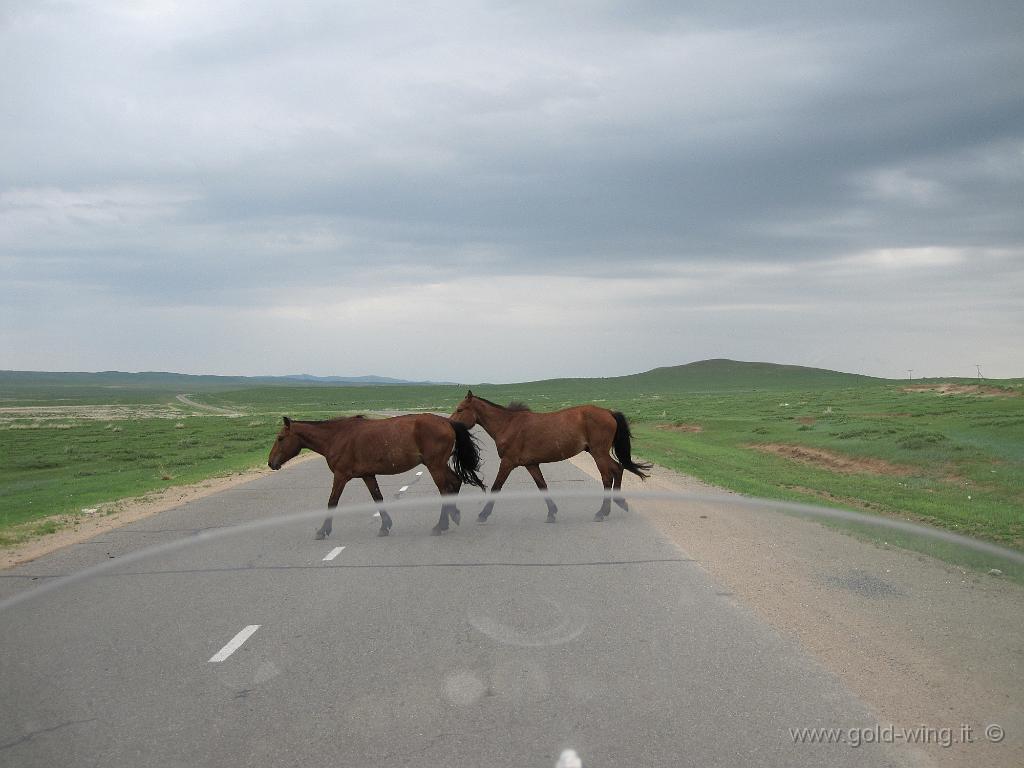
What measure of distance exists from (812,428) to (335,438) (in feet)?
104

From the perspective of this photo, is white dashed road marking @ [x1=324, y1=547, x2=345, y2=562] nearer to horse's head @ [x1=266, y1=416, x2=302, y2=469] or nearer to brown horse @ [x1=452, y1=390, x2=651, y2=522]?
horse's head @ [x1=266, y1=416, x2=302, y2=469]

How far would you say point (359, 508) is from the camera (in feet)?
10.9

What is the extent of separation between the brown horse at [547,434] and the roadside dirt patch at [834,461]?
1401cm

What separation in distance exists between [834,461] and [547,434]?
18224 mm

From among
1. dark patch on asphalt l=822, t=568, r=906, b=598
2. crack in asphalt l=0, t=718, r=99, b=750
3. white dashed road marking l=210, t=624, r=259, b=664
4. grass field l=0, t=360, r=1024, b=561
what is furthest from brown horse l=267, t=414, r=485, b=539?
crack in asphalt l=0, t=718, r=99, b=750

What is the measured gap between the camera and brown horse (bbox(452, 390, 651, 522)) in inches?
520

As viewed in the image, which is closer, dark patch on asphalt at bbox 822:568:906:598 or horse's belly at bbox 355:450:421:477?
dark patch on asphalt at bbox 822:568:906:598

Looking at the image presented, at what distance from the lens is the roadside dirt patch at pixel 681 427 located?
47.1 meters

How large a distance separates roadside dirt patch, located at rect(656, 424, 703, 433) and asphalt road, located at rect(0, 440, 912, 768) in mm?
43513

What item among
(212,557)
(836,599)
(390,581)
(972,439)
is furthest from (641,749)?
(972,439)

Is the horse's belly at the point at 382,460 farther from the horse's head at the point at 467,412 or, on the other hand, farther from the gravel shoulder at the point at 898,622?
the gravel shoulder at the point at 898,622

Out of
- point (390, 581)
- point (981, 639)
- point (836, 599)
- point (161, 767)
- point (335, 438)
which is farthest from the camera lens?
point (335, 438)

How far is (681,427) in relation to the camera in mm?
49125

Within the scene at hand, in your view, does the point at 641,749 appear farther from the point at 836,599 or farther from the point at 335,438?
the point at 335,438
